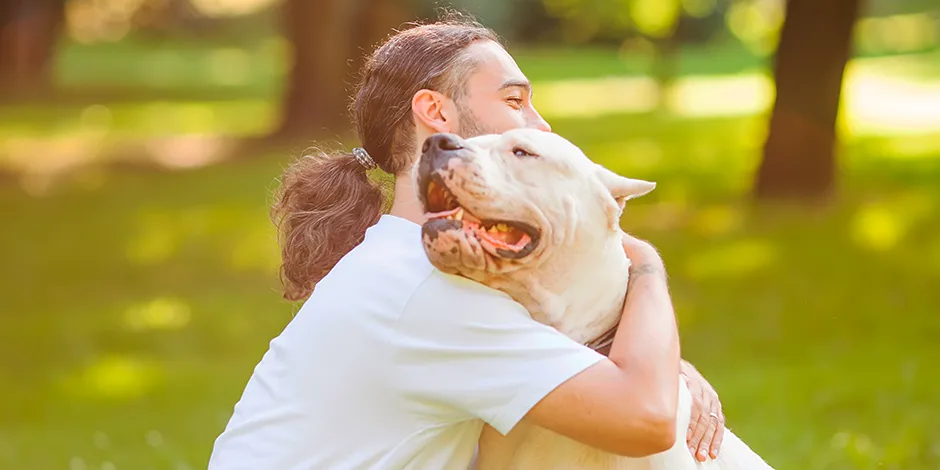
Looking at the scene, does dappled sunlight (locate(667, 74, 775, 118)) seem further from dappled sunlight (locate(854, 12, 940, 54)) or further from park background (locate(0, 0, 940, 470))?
dappled sunlight (locate(854, 12, 940, 54))

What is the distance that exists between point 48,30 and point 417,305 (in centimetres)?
3144

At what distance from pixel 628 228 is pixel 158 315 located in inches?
166

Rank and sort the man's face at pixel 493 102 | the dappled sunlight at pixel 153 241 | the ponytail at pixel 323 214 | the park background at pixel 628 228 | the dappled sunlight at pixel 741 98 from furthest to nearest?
1. the dappled sunlight at pixel 741 98
2. the dappled sunlight at pixel 153 241
3. the park background at pixel 628 228
4. the ponytail at pixel 323 214
5. the man's face at pixel 493 102

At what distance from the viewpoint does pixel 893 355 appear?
7926 millimetres

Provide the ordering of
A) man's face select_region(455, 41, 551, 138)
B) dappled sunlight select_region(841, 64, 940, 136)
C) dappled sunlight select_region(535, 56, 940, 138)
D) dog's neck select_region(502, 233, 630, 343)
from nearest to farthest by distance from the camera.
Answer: dog's neck select_region(502, 233, 630, 343) → man's face select_region(455, 41, 551, 138) → dappled sunlight select_region(841, 64, 940, 136) → dappled sunlight select_region(535, 56, 940, 138)

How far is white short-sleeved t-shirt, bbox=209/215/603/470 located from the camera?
2.78 m

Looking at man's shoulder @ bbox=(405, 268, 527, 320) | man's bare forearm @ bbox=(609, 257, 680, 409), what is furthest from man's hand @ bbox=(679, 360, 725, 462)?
man's shoulder @ bbox=(405, 268, 527, 320)

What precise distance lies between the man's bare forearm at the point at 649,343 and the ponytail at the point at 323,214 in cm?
89

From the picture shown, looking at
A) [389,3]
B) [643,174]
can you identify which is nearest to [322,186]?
[643,174]

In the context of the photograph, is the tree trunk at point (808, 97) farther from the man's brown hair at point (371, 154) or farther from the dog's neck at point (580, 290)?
the dog's neck at point (580, 290)

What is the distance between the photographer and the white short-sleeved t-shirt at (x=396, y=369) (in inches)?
109

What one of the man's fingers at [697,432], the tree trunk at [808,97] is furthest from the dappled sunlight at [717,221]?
the man's fingers at [697,432]

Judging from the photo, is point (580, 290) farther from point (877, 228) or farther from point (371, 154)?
point (877, 228)

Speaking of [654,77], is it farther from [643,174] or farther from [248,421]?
[248,421]
